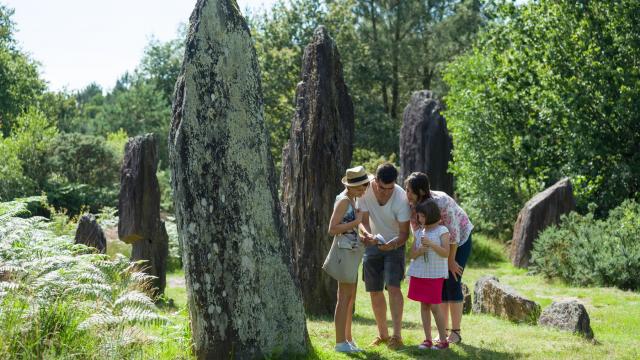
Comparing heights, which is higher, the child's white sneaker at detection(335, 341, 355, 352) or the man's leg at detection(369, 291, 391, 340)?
the man's leg at detection(369, 291, 391, 340)

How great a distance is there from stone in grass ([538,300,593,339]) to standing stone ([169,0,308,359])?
12.2 ft

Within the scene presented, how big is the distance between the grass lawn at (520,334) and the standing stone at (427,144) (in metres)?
7.31

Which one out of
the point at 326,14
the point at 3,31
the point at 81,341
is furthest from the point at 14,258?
the point at 3,31

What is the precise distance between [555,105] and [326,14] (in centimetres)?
2074

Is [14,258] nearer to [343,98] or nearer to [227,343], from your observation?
[227,343]

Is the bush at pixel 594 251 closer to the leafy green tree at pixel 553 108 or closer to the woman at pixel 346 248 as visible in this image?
the leafy green tree at pixel 553 108

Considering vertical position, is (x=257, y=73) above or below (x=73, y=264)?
above

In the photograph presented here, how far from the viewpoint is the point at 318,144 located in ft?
38.1

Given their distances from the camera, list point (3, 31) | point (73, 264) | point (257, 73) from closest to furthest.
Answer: point (257, 73), point (73, 264), point (3, 31)

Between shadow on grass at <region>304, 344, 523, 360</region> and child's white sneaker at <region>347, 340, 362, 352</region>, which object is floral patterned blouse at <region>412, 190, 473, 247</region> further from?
child's white sneaker at <region>347, 340, 362, 352</region>

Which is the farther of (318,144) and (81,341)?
(318,144)

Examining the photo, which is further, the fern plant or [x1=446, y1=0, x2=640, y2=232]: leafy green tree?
[x1=446, y1=0, x2=640, y2=232]: leafy green tree

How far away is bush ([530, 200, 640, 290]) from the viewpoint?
14.4 metres

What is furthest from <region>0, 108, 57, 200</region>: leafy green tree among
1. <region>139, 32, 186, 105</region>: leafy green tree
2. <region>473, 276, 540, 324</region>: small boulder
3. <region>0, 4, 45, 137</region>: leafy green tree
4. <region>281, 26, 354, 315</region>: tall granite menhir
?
<region>139, 32, 186, 105</region>: leafy green tree
